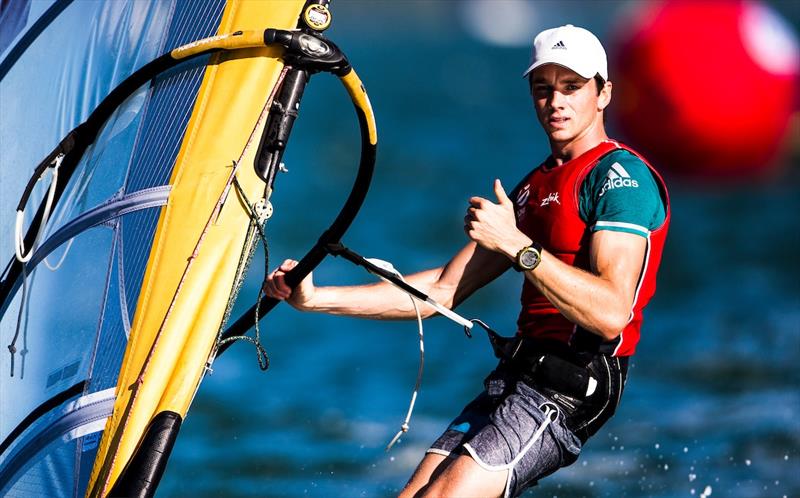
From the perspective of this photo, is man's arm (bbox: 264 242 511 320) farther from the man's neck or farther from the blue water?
the blue water

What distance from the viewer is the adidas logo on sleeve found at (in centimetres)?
292

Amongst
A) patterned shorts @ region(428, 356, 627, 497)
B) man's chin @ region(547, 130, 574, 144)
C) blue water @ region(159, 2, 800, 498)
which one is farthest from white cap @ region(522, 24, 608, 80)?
blue water @ region(159, 2, 800, 498)

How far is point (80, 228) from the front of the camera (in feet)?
10.6

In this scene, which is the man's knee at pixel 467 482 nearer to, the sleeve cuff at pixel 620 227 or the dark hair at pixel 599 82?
the sleeve cuff at pixel 620 227

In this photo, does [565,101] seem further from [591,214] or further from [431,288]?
[431,288]

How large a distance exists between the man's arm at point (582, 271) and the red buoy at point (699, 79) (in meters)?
5.31

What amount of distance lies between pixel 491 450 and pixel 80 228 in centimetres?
124

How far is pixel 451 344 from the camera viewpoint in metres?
9.46

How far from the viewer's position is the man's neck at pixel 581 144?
313cm

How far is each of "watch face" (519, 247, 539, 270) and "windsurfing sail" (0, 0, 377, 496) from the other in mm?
472

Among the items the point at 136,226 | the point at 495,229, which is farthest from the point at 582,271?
the point at 136,226

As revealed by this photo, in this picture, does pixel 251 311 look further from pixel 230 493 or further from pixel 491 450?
pixel 230 493

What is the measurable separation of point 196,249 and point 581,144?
1018 millimetres

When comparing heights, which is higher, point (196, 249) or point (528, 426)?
point (196, 249)
